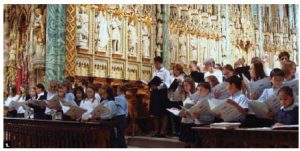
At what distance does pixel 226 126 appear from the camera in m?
4.73

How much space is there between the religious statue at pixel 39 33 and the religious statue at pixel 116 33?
185 centimetres

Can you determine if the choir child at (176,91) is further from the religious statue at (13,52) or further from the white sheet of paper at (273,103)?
the religious statue at (13,52)

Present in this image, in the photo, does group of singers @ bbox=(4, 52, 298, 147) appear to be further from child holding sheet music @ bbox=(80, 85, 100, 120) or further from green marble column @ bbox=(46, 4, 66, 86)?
green marble column @ bbox=(46, 4, 66, 86)

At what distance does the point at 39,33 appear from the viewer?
10.3m

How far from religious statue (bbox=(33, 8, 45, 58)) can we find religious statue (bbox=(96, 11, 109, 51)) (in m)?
1.43

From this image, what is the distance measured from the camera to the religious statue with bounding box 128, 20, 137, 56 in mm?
11664

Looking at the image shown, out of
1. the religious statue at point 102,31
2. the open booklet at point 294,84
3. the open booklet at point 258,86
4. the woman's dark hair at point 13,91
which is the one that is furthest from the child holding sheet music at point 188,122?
the woman's dark hair at point 13,91

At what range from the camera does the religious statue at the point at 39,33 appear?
10039 millimetres

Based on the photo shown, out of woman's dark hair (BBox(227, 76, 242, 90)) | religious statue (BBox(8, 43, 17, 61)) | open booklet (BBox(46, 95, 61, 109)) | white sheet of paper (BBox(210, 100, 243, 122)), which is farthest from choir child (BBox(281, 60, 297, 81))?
religious statue (BBox(8, 43, 17, 61))

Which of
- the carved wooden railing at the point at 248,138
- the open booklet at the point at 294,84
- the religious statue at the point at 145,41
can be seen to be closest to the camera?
the carved wooden railing at the point at 248,138

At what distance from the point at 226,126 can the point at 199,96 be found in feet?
4.76

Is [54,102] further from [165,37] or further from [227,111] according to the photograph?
[165,37]

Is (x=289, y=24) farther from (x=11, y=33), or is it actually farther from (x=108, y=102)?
(x=108, y=102)

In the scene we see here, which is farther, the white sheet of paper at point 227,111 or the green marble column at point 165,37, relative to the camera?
the green marble column at point 165,37
